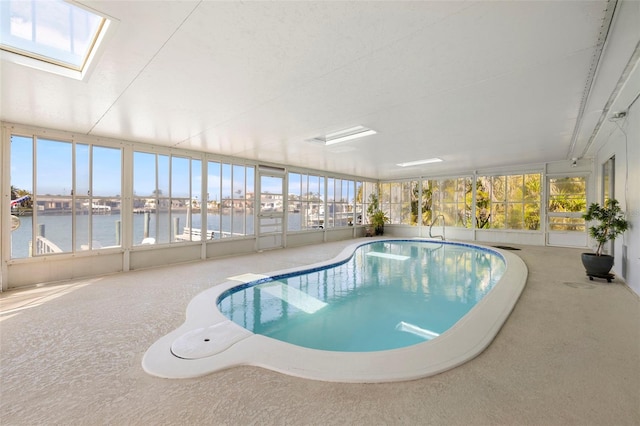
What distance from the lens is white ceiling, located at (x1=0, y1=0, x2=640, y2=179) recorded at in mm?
1887

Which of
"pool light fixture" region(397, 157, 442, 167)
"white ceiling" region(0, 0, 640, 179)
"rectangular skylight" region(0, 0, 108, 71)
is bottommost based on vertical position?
"white ceiling" region(0, 0, 640, 179)

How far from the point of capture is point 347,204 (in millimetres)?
11141

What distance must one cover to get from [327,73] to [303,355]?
2577mm

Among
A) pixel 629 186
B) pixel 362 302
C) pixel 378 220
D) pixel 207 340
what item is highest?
pixel 629 186

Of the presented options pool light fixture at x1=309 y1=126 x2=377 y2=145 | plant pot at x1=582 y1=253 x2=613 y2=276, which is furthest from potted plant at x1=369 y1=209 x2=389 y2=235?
plant pot at x1=582 y1=253 x2=613 y2=276

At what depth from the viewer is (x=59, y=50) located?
2.44 meters

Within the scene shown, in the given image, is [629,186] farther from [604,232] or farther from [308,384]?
[308,384]

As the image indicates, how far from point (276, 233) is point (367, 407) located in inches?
274

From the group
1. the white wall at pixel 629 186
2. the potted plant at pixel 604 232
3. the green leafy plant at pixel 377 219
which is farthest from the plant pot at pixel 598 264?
the green leafy plant at pixel 377 219

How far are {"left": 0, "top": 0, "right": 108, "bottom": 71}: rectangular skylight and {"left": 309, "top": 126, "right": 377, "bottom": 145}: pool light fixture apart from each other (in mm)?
3462

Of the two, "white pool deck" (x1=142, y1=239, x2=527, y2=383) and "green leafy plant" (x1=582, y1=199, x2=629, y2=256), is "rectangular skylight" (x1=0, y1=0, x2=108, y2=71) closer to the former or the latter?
"white pool deck" (x1=142, y1=239, x2=527, y2=383)

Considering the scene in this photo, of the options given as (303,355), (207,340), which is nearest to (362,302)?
(303,355)

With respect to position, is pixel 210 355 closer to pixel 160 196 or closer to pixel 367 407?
pixel 367 407

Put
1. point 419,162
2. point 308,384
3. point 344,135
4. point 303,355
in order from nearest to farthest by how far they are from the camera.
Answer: point 308,384 < point 303,355 < point 344,135 < point 419,162
